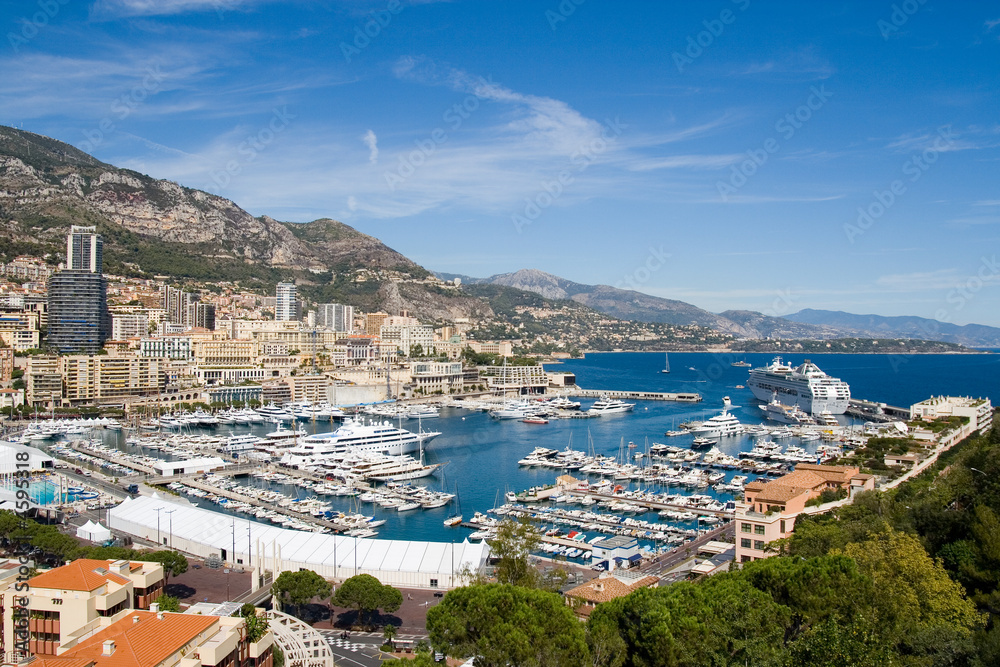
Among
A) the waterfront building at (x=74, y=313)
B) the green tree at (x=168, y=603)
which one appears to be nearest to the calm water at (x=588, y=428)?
the green tree at (x=168, y=603)

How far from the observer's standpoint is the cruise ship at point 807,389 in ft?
163

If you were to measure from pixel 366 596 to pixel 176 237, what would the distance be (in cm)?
8551

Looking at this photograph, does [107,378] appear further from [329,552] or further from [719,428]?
[329,552]

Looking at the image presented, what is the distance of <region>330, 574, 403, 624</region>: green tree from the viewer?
13.0 meters

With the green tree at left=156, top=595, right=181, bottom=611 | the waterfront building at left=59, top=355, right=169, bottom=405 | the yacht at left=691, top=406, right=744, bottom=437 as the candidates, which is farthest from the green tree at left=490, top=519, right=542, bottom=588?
the waterfront building at left=59, top=355, right=169, bottom=405

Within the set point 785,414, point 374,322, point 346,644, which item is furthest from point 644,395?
point 346,644

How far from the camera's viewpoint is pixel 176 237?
3519 inches

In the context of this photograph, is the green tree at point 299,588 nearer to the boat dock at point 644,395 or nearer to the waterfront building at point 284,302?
the boat dock at point 644,395

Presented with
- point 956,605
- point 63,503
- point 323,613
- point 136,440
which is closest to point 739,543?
point 956,605

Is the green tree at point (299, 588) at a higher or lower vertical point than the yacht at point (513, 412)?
higher

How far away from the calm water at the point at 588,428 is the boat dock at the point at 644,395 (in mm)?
1354

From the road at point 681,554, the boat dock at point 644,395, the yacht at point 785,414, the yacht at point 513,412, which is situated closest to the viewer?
the road at point 681,554

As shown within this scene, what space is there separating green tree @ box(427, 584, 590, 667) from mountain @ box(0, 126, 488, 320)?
224ft

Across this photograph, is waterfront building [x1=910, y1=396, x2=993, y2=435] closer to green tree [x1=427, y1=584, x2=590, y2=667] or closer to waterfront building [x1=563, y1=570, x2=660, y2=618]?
waterfront building [x1=563, y1=570, x2=660, y2=618]
